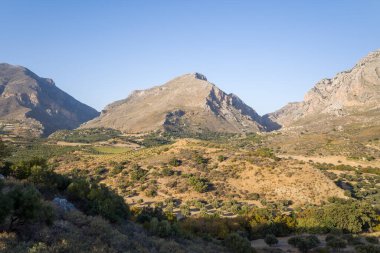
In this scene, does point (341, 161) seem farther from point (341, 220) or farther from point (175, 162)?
point (341, 220)

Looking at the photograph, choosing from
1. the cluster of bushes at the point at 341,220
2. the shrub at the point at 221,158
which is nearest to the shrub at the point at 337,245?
the cluster of bushes at the point at 341,220

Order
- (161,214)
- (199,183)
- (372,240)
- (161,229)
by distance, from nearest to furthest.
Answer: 1. (161,229)
2. (372,240)
3. (161,214)
4. (199,183)

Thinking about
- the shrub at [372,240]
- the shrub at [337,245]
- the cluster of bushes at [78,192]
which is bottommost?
the shrub at [372,240]

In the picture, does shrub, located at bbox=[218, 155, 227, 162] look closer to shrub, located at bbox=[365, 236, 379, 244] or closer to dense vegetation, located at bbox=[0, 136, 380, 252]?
dense vegetation, located at bbox=[0, 136, 380, 252]

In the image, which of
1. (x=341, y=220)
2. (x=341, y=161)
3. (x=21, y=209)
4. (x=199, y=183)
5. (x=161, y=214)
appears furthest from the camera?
(x=341, y=161)

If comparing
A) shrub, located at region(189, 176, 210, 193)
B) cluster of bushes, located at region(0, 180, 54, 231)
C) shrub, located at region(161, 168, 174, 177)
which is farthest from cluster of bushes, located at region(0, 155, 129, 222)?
shrub, located at region(161, 168, 174, 177)

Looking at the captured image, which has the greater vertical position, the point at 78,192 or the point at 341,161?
the point at 78,192

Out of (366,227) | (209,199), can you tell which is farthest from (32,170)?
(366,227)

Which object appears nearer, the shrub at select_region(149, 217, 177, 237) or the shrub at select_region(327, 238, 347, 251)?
the shrub at select_region(149, 217, 177, 237)

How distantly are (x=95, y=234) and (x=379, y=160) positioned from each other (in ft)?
320

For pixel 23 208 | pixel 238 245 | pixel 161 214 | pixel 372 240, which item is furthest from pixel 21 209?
pixel 372 240

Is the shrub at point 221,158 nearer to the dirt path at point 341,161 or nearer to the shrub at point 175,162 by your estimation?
the shrub at point 175,162

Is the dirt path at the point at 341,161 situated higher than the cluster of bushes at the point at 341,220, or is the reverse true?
the dirt path at the point at 341,161

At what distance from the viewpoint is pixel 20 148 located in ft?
412
